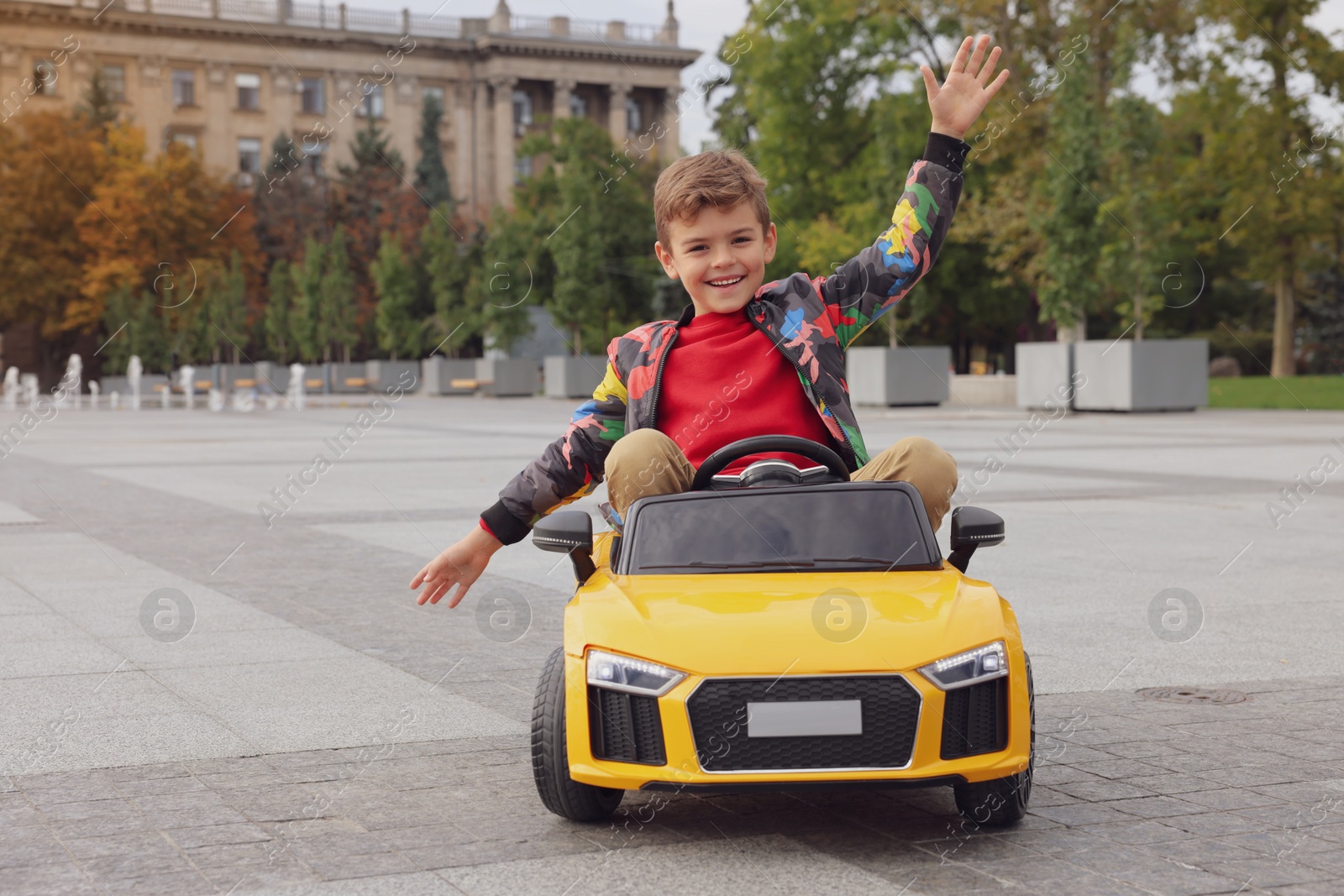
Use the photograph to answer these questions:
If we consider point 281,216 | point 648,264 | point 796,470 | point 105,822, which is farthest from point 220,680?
point 281,216

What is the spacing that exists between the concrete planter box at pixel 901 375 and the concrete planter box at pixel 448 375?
2045 cm

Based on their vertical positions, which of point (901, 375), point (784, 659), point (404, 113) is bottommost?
point (901, 375)

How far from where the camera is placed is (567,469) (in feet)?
15.8

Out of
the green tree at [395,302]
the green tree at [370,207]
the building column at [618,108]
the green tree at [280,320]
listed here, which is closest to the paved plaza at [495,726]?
the green tree at [395,302]

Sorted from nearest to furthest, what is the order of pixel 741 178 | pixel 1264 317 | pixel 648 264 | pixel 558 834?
pixel 558 834 → pixel 741 178 → pixel 648 264 → pixel 1264 317

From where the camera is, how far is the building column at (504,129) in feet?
308

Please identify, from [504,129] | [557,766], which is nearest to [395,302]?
[504,129]

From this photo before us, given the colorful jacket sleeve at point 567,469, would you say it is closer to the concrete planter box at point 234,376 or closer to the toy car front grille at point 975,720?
the toy car front grille at point 975,720

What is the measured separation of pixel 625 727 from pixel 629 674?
137mm

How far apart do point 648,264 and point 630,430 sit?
44.7 metres

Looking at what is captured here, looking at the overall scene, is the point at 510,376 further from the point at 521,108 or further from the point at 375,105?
the point at 521,108

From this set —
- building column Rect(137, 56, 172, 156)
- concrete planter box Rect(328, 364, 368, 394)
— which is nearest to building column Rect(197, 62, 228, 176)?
building column Rect(137, 56, 172, 156)

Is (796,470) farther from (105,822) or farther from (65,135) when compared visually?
(65,135)

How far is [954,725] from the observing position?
3949mm
